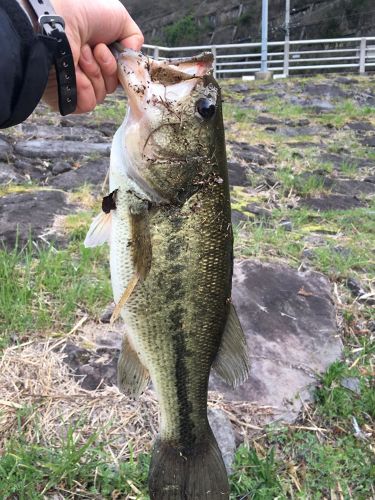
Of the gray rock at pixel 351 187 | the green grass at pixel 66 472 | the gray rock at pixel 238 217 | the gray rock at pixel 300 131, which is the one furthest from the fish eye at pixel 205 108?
the gray rock at pixel 300 131

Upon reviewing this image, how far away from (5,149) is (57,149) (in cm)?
69

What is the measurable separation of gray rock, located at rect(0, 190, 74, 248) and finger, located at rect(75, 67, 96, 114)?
2085 millimetres

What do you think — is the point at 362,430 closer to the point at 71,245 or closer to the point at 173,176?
the point at 173,176

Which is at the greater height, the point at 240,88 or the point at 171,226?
the point at 171,226

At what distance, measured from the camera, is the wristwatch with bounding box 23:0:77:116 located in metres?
1.86

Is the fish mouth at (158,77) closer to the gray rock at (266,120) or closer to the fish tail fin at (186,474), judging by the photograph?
the fish tail fin at (186,474)

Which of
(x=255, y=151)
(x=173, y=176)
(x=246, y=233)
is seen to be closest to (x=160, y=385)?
(x=173, y=176)

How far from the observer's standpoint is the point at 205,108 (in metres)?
2.00

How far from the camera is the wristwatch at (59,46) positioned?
186 cm

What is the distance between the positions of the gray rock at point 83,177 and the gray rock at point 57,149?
54cm

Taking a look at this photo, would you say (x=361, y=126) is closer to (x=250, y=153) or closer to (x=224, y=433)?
(x=250, y=153)

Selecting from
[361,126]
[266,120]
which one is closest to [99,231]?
[266,120]

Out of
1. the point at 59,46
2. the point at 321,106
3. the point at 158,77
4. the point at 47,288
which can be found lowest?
the point at 321,106

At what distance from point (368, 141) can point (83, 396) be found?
868 centimetres
